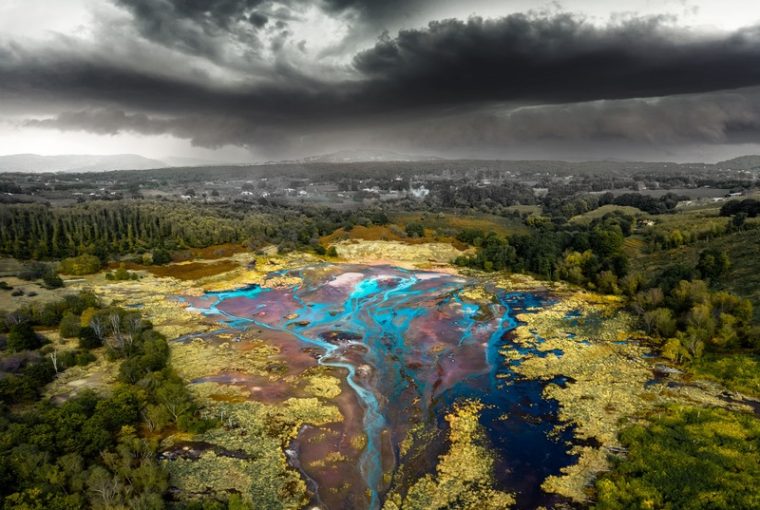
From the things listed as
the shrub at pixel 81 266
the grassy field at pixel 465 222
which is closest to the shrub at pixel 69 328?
the shrub at pixel 81 266

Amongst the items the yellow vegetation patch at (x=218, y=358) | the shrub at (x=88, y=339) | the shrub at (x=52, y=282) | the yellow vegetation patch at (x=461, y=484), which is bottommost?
the yellow vegetation patch at (x=461, y=484)

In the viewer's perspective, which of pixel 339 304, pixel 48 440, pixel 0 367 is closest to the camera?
pixel 48 440

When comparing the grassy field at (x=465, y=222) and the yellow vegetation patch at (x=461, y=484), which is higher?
the grassy field at (x=465, y=222)

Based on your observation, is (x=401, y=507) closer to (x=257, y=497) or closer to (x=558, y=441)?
(x=257, y=497)

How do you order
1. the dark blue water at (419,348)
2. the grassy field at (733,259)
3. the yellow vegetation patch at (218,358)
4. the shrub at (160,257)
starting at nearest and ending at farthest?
1. the dark blue water at (419,348)
2. the yellow vegetation patch at (218,358)
3. the grassy field at (733,259)
4. the shrub at (160,257)

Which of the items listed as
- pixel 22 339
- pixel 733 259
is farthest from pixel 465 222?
pixel 22 339

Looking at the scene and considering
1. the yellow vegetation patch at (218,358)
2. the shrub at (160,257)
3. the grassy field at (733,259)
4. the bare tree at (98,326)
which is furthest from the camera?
the shrub at (160,257)

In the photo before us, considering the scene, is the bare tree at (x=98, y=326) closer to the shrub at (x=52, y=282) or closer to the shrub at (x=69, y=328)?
the shrub at (x=69, y=328)

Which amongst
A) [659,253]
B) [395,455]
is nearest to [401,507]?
[395,455]

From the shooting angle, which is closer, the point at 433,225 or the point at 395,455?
the point at 395,455

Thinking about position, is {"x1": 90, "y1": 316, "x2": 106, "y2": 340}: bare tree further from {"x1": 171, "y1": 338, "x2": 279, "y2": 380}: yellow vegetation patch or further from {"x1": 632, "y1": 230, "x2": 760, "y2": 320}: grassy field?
{"x1": 632, "y1": 230, "x2": 760, "y2": 320}: grassy field

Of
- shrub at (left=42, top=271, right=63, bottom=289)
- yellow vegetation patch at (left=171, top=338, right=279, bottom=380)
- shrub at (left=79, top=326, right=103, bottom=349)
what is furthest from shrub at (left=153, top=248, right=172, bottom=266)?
yellow vegetation patch at (left=171, top=338, right=279, bottom=380)
